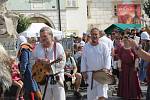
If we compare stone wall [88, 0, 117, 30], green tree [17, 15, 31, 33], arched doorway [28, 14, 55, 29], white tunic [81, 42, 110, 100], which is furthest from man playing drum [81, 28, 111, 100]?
stone wall [88, 0, 117, 30]

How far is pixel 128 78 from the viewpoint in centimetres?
1452

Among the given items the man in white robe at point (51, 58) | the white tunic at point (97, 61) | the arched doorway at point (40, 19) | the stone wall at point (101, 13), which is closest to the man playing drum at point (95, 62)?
the white tunic at point (97, 61)

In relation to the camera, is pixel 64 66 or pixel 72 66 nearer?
pixel 64 66

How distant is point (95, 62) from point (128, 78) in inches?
152

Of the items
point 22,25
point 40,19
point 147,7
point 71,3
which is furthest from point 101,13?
point 22,25

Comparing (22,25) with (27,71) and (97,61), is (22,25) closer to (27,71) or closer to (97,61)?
(27,71)

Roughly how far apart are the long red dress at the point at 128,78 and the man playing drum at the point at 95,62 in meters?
3.10

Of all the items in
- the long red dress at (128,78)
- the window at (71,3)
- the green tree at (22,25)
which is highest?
the window at (71,3)

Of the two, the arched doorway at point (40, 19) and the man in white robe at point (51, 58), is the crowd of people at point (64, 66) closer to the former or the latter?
the man in white robe at point (51, 58)

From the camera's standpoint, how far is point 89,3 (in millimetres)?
55219

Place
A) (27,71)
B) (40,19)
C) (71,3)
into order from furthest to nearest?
(71,3) → (40,19) → (27,71)

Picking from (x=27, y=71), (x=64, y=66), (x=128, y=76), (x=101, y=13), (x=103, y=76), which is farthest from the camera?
(x=101, y=13)

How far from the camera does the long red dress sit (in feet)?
46.0

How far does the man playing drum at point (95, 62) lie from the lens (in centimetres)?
1085
